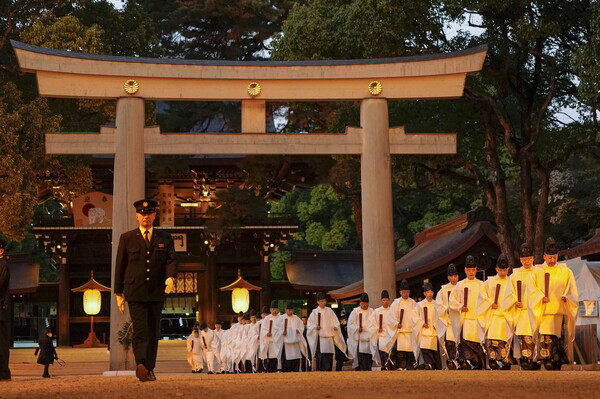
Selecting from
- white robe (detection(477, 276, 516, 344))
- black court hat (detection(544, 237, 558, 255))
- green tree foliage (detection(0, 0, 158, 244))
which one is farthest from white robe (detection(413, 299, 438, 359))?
green tree foliage (detection(0, 0, 158, 244))

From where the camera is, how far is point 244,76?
20891 mm

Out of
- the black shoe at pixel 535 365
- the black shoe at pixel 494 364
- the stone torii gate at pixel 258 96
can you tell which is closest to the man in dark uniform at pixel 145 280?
the black shoe at pixel 535 365

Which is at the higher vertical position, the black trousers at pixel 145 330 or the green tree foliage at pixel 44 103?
the green tree foliage at pixel 44 103

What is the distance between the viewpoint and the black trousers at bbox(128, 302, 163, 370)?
35.4 feet

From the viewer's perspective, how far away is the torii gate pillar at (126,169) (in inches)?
802

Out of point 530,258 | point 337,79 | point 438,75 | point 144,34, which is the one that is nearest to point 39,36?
point 144,34

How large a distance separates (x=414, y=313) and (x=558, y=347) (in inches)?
127

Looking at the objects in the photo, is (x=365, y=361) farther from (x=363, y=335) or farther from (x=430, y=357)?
(x=430, y=357)

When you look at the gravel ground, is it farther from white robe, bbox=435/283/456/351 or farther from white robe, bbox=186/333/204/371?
white robe, bbox=186/333/204/371

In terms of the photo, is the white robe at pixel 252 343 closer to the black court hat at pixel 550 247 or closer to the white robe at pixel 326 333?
the white robe at pixel 326 333

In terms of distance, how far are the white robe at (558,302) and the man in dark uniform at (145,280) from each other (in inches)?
221

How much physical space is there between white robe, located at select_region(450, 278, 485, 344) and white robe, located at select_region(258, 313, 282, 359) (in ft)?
19.7

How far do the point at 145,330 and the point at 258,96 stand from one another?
10704mm

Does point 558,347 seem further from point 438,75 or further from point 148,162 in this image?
point 148,162
